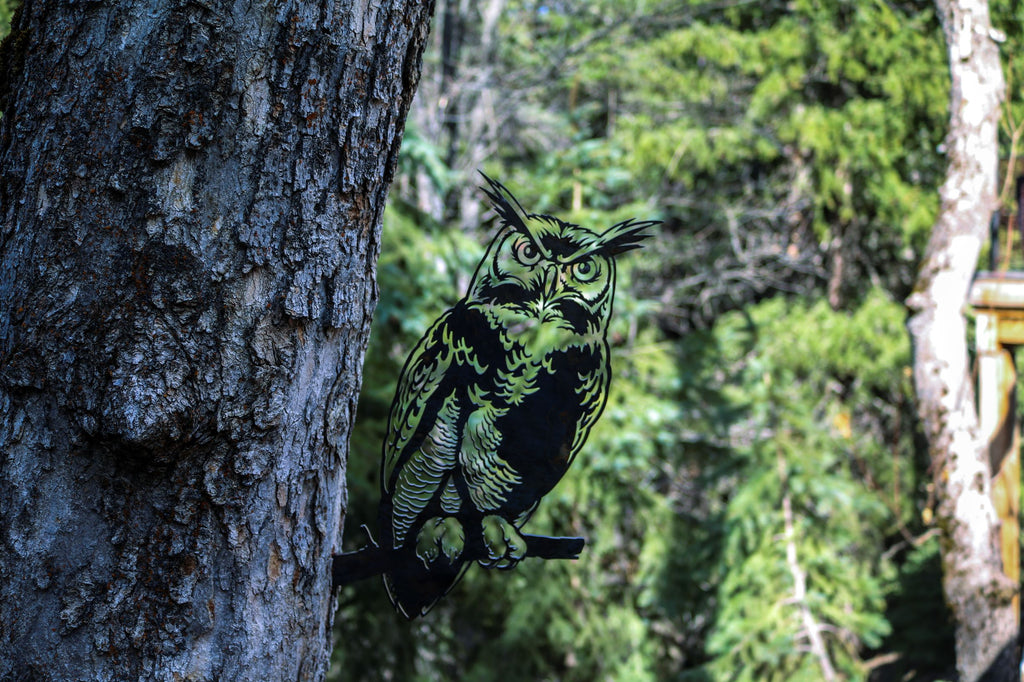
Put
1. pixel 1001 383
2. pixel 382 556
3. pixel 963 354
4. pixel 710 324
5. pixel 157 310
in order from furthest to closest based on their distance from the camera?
pixel 710 324 → pixel 1001 383 → pixel 963 354 → pixel 382 556 → pixel 157 310

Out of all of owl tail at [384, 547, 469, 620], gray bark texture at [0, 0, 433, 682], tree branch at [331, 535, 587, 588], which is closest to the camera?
gray bark texture at [0, 0, 433, 682]

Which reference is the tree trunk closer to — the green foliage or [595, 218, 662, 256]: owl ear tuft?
[595, 218, 662, 256]: owl ear tuft

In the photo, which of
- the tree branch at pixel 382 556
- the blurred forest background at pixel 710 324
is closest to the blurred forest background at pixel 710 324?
the blurred forest background at pixel 710 324

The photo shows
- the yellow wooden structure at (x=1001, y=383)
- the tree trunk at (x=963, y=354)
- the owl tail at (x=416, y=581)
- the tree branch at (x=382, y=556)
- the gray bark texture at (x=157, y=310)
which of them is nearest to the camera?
the gray bark texture at (x=157, y=310)

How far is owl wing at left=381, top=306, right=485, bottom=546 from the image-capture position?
135cm

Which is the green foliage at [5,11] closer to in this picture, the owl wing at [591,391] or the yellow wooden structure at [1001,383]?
the owl wing at [591,391]

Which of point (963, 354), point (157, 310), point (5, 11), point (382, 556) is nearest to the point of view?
point (157, 310)

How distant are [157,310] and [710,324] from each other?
6.25m

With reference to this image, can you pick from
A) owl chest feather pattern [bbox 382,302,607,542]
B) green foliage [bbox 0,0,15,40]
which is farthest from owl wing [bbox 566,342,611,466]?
green foliage [bbox 0,0,15,40]

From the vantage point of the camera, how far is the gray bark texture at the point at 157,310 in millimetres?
988

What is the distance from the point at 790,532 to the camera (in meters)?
4.26

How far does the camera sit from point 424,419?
137 cm

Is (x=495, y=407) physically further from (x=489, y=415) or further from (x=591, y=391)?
(x=591, y=391)

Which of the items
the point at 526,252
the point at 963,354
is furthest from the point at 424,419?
the point at 963,354
